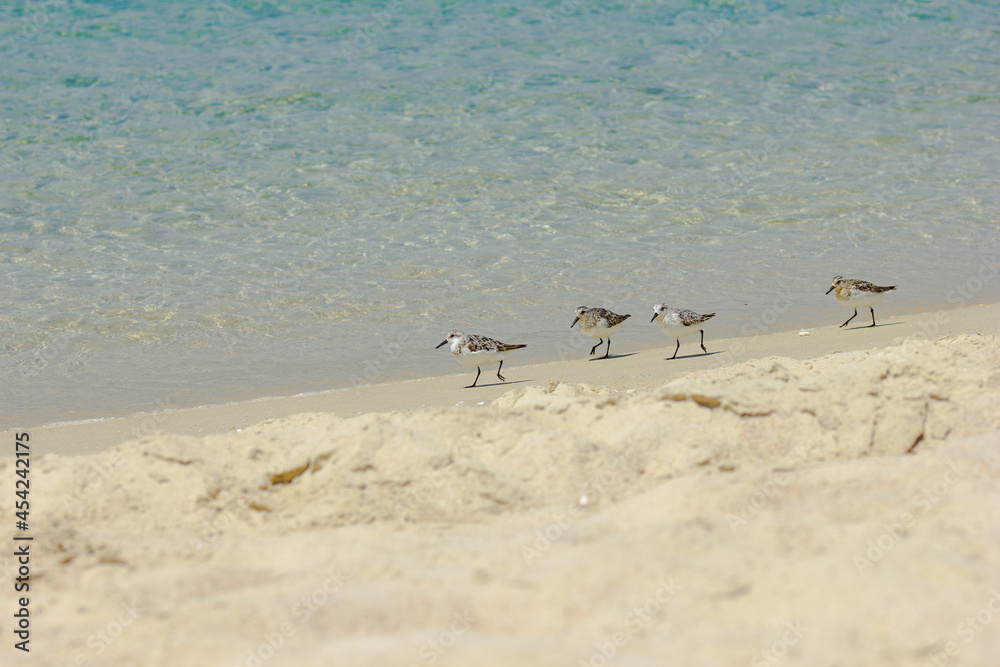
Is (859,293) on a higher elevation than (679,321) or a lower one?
higher

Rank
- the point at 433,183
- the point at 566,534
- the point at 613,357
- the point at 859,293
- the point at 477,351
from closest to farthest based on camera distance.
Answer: the point at 566,534
the point at 477,351
the point at 613,357
the point at 859,293
the point at 433,183

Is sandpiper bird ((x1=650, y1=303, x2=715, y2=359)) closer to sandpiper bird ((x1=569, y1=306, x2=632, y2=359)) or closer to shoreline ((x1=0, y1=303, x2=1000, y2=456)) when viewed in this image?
shoreline ((x1=0, y1=303, x2=1000, y2=456))

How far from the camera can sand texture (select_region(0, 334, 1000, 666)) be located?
236 cm

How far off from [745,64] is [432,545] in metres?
16.6

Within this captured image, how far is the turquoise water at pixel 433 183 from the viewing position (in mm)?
8430

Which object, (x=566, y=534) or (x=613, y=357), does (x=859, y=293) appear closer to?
(x=613, y=357)

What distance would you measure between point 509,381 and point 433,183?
5.77 m

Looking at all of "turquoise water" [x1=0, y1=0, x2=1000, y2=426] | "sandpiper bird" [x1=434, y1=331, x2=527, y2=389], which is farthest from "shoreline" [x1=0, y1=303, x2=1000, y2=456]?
"turquoise water" [x1=0, y1=0, x2=1000, y2=426]

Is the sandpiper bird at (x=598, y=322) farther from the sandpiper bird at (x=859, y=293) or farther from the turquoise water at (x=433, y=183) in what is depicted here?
the sandpiper bird at (x=859, y=293)

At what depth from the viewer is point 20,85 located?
15.7 meters

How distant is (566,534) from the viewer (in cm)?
305

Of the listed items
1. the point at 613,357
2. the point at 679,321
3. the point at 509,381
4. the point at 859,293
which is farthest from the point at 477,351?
the point at 859,293

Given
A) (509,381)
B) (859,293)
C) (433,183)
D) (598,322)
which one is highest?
(433,183)

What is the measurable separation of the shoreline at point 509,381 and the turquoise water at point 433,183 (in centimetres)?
35
